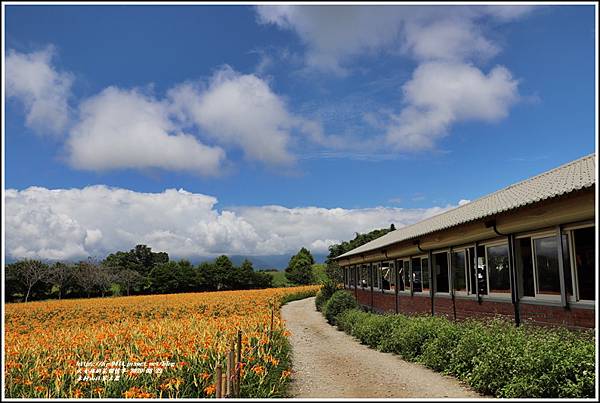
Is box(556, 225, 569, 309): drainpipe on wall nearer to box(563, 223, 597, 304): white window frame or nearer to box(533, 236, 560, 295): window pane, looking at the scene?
box(563, 223, 597, 304): white window frame

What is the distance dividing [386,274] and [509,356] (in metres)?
14.0

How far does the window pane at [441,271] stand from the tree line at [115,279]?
48.5 metres

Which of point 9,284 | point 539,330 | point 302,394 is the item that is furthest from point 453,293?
point 9,284

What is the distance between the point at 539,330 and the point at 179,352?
620cm

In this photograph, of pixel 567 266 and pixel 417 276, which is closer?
pixel 567 266

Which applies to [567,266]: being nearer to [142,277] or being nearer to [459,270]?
[459,270]

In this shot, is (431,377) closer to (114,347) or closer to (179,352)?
(179,352)

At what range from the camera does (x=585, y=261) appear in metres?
8.43

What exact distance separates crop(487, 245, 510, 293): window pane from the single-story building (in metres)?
0.02

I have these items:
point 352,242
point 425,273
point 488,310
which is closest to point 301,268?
point 352,242

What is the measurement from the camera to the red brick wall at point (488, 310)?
8.51m

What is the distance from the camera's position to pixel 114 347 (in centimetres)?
1041

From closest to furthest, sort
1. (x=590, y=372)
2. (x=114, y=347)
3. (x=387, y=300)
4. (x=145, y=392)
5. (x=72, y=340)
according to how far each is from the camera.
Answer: (x=590, y=372) < (x=145, y=392) < (x=114, y=347) < (x=72, y=340) < (x=387, y=300)

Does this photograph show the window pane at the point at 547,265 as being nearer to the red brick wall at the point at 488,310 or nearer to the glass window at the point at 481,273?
the red brick wall at the point at 488,310
